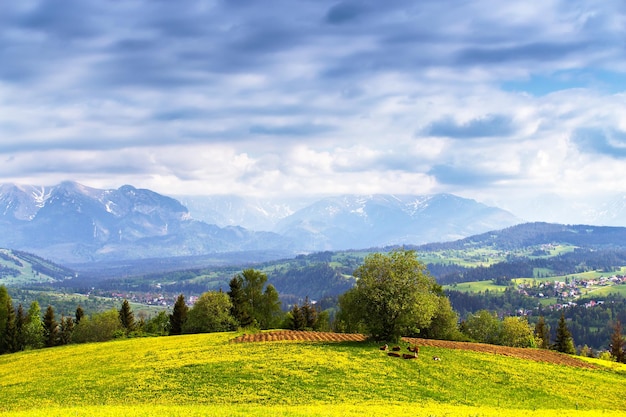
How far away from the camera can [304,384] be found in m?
49.2

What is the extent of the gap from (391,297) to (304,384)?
2361 centimetres

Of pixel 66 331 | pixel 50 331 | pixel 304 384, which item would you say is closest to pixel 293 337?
pixel 304 384

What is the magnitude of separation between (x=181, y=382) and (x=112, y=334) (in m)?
86.6

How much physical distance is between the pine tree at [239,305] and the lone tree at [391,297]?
206 ft

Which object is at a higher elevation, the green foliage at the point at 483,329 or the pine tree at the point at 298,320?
the pine tree at the point at 298,320

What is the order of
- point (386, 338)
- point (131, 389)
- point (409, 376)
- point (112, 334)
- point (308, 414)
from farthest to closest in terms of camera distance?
1. point (112, 334)
2. point (386, 338)
3. point (409, 376)
4. point (131, 389)
5. point (308, 414)

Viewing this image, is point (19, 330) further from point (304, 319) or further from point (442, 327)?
point (442, 327)

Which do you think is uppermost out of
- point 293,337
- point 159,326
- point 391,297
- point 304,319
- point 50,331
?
point 391,297

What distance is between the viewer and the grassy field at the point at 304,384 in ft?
137

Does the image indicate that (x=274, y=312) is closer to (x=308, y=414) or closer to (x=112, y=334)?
(x=112, y=334)

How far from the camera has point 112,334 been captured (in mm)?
126438

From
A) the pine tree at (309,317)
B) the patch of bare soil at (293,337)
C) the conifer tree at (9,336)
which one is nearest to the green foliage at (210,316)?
the pine tree at (309,317)

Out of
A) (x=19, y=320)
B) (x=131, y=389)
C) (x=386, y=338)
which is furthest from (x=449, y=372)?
(x=19, y=320)

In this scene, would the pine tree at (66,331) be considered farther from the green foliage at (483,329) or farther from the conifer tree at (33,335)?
the green foliage at (483,329)
